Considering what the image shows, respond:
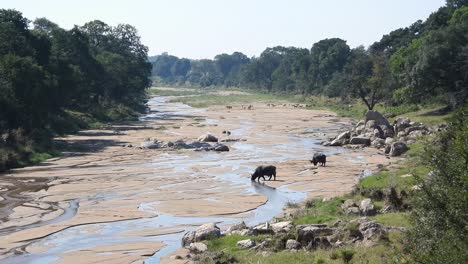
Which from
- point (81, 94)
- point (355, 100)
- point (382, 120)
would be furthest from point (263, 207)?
point (355, 100)

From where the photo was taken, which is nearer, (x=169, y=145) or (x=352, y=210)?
(x=352, y=210)

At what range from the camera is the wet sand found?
79.2 feet

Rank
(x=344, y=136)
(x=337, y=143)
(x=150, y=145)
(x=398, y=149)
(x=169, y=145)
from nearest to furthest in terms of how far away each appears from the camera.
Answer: (x=398, y=149)
(x=150, y=145)
(x=169, y=145)
(x=337, y=143)
(x=344, y=136)

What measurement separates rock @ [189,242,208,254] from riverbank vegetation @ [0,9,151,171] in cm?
2673

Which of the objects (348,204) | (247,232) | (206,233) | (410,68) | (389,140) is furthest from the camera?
(410,68)

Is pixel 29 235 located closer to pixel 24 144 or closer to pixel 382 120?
pixel 24 144

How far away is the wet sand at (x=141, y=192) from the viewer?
24141mm

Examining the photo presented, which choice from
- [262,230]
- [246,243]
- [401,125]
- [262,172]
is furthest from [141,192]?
[401,125]

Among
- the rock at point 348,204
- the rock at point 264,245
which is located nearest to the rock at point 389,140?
the rock at point 348,204

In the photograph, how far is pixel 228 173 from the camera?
43.6 meters

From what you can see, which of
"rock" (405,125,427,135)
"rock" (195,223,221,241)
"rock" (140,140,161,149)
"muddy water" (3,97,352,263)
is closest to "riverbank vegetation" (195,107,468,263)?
"rock" (195,223,221,241)

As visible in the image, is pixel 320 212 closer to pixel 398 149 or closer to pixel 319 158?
pixel 319 158

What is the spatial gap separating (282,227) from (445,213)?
10.4 m

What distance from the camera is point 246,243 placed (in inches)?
832
